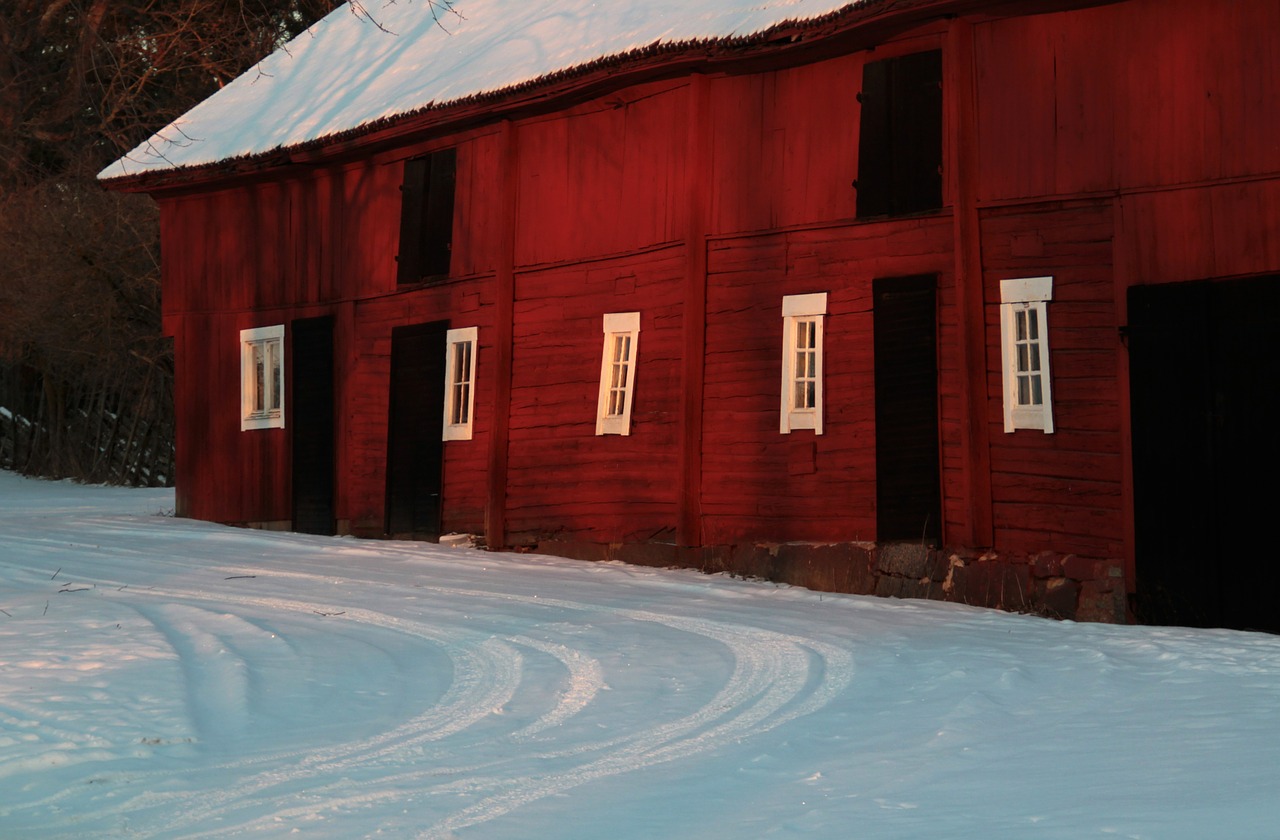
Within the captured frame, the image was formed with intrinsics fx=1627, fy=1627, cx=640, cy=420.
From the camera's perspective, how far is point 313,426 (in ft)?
69.6

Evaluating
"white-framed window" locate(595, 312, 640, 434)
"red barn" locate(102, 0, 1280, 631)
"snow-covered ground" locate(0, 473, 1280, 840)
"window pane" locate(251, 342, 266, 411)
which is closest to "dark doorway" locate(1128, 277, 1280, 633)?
"red barn" locate(102, 0, 1280, 631)

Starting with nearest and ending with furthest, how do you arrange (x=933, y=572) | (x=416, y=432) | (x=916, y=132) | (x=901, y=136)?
1. (x=933, y=572)
2. (x=916, y=132)
3. (x=901, y=136)
4. (x=416, y=432)

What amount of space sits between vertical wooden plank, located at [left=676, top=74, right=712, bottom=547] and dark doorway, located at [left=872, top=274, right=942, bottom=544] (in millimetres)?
2196

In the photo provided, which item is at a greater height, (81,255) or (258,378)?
(81,255)

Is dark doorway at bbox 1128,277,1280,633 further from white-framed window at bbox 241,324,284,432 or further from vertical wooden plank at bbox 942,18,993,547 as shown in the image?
white-framed window at bbox 241,324,284,432

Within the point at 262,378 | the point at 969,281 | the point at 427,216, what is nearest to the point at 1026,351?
the point at 969,281

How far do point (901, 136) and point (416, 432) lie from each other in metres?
7.72

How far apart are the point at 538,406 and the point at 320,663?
27.7 feet

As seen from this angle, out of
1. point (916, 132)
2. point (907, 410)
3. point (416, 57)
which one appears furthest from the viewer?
point (416, 57)

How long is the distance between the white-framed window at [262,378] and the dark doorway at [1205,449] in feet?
41.8

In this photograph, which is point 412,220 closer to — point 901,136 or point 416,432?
point 416,432

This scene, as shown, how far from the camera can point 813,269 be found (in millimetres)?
15164

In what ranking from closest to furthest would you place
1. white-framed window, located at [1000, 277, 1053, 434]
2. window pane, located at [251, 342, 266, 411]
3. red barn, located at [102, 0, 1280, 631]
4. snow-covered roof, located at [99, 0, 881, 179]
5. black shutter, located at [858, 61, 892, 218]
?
1. red barn, located at [102, 0, 1280, 631]
2. white-framed window, located at [1000, 277, 1053, 434]
3. black shutter, located at [858, 61, 892, 218]
4. snow-covered roof, located at [99, 0, 881, 179]
5. window pane, located at [251, 342, 266, 411]

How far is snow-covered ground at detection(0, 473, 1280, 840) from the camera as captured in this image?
246 inches
